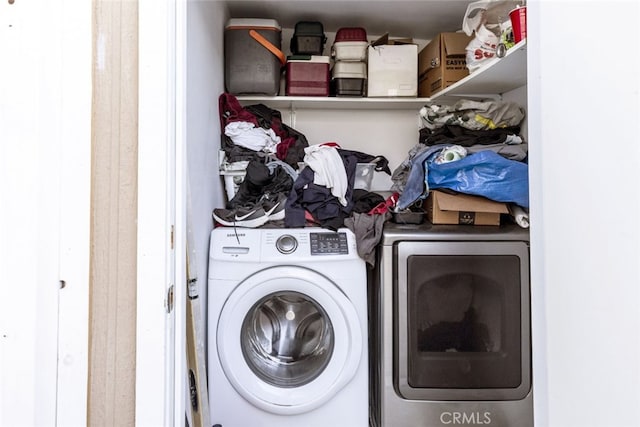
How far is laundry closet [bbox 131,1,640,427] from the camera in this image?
0.76 m

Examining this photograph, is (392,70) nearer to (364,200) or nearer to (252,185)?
(364,200)

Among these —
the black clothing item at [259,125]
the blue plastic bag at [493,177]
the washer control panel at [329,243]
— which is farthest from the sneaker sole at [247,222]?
the blue plastic bag at [493,177]

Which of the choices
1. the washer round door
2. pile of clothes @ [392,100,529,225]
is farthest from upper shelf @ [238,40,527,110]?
the washer round door

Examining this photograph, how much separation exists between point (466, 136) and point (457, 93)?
318 mm

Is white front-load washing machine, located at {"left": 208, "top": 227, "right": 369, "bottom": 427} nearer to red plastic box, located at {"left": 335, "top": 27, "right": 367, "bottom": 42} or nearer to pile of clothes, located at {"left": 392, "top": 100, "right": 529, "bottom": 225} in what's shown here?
pile of clothes, located at {"left": 392, "top": 100, "right": 529, "bottom": 225}

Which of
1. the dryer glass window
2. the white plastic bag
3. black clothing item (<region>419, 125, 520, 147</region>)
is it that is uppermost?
the white plastic bag

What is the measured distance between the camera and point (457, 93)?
1896 millimetres

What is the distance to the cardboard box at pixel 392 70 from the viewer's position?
193cm
